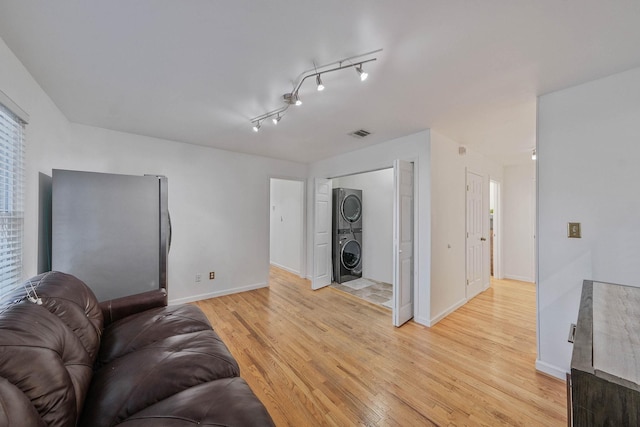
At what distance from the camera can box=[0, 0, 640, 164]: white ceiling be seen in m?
1.20

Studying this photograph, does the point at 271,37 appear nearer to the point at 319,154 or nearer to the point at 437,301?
the point at 319,154

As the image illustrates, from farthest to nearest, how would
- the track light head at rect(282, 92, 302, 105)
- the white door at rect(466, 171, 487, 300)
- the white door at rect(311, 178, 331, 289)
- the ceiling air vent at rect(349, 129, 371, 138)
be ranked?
the white door at rect(311, 178, 331, 289)
the white door at rect(466, 171, 487, 300)
the ceiling air vent at rect(349, 129, 371, 138)
the track light head at rect(282, 92, 302, 105)

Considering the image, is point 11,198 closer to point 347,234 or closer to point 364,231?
point 347,234

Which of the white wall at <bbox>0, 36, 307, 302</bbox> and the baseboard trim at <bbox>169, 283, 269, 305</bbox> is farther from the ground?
the white wall at <bbox>0, 36, 307, 302</bbox>

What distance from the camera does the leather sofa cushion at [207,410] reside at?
0.86 meters

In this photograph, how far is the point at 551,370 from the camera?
1946 mm

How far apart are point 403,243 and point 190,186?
3107 mm

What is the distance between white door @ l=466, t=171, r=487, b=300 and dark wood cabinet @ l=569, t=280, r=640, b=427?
2950mm

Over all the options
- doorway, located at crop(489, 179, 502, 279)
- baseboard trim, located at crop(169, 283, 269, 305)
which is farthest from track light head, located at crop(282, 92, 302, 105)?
doorway, located at crop(489, 179, 502, 279)

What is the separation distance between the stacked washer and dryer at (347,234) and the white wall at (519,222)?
2939mm

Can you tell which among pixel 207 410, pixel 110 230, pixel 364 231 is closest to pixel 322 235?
pixel 364 231

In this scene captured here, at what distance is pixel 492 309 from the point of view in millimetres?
3297

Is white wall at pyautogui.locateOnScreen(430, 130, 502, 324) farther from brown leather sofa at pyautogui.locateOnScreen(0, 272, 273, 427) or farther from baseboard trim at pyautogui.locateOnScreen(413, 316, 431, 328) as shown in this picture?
brown leather sofa at pyautogui.locateOnScreen(0, 272, 273, 427)

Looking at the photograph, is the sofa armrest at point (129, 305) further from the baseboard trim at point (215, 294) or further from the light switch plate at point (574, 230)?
the light switch plate at point (574, 230)
